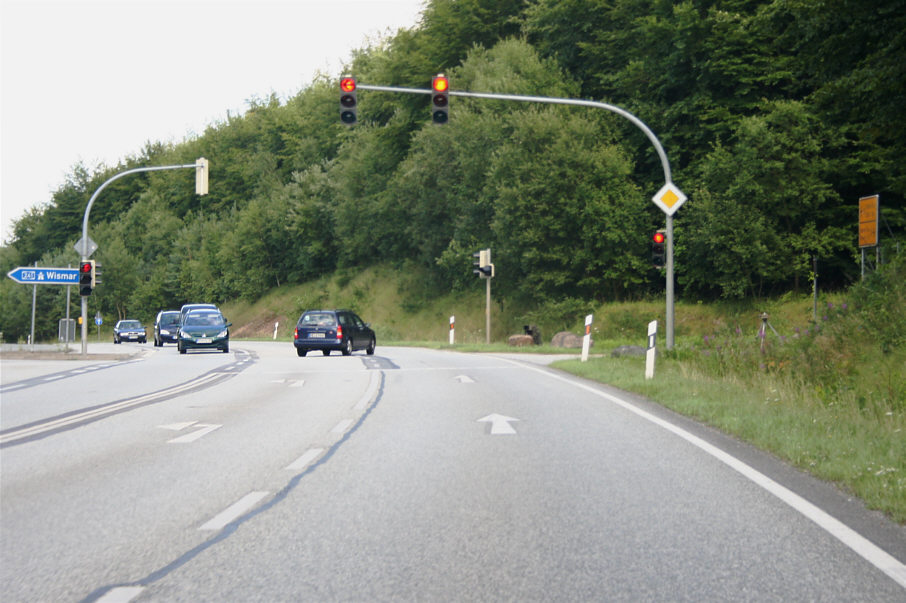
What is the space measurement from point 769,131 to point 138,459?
32.7 meters

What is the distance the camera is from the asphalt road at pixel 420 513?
14.6 feet

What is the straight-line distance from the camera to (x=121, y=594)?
14.0 ft

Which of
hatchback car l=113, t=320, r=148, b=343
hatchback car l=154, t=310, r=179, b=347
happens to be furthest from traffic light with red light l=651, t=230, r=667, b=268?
hatchback car l=113, t=320, r=148, b=343

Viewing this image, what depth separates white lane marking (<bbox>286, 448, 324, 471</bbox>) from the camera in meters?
7.91

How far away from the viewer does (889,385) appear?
11.3 metres

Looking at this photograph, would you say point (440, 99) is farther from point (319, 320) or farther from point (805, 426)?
point (319, 320)

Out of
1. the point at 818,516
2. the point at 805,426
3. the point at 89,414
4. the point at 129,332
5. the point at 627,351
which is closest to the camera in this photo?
the point at 818,516

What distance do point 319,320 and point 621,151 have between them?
1851cm

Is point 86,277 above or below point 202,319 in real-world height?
above

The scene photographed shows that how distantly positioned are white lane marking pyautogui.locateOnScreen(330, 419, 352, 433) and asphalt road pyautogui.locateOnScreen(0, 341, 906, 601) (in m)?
0.08

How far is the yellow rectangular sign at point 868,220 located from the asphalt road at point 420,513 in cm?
1083

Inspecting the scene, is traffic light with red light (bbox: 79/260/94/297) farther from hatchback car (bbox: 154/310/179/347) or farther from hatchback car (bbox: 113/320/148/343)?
hatchback car (bbox: 113/320/148/343)

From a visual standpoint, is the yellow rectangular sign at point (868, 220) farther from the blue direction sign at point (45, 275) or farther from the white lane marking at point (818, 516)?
the blue direction sign at point (45, 275)

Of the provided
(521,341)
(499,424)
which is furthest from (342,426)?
(521,341)
